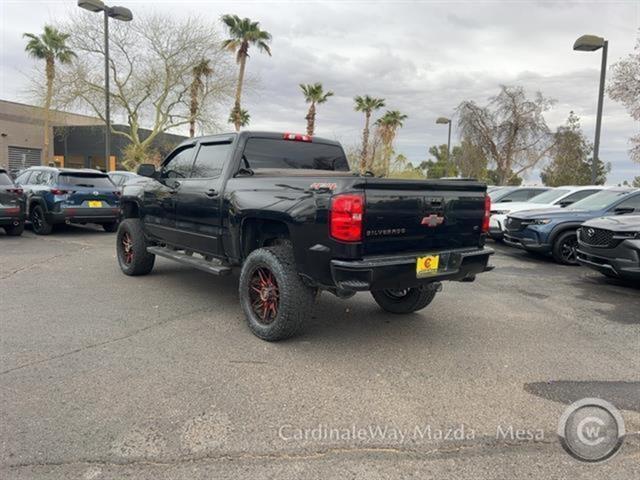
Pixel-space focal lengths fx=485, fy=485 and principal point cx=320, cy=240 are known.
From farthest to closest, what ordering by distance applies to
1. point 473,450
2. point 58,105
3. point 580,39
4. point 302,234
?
point 58,105, point 580,39, point 302,234, point 473,450

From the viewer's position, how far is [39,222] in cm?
1166

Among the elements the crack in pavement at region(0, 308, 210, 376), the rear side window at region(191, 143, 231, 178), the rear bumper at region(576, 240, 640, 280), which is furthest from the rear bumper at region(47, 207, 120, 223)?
the rear bumper at region(576, 240, 640, 280)

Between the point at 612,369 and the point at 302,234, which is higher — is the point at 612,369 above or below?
below

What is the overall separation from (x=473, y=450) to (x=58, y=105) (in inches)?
1132

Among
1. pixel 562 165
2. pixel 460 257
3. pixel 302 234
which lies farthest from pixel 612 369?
pixel 562 165

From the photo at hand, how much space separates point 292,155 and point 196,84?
2373cm

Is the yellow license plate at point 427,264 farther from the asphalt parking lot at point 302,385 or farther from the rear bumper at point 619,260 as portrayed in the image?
the rear bumper at point 619,260

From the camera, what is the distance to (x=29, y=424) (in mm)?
2971

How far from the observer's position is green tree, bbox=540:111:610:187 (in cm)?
2783

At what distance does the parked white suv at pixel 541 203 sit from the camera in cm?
1153

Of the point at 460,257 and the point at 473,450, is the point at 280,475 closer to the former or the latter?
the point at 473,450

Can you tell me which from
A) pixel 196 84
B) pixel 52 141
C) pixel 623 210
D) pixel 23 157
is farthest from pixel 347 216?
pixel 52 141

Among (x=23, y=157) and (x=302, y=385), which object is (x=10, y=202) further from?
(x=23, y=157)

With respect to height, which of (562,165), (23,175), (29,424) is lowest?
(29,424)
